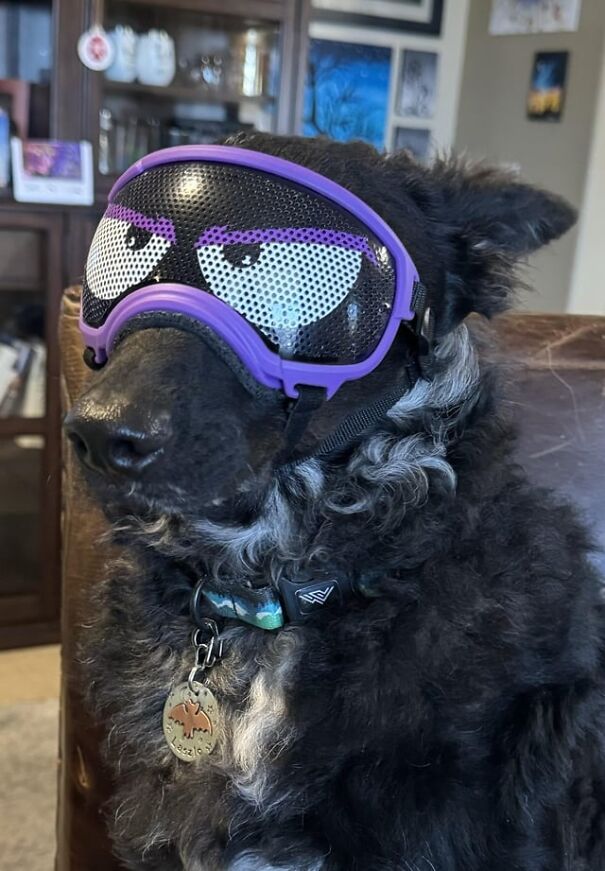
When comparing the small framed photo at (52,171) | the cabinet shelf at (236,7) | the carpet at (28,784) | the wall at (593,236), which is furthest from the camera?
the wall at (593,236)

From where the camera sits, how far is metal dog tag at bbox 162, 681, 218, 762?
0.83 meters

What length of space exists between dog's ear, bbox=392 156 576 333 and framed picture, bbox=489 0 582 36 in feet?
7.64

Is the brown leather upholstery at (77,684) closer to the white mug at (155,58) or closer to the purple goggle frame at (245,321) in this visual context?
the purple goggle frame at (245,321)

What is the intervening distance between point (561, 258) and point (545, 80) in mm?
590

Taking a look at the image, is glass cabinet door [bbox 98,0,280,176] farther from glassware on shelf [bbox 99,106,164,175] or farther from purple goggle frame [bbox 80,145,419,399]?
purple goggle frame [bbox 80,145,419,399]

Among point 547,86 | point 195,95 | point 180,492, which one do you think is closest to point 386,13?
point 547,86

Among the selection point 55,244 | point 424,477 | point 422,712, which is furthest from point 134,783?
point 55,244

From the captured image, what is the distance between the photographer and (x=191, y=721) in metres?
0.83

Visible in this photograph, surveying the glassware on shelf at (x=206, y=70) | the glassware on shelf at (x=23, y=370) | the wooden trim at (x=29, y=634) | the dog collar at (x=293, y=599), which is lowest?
the wooden trim at (x=29, y=634)

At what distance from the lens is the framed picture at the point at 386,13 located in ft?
9.37

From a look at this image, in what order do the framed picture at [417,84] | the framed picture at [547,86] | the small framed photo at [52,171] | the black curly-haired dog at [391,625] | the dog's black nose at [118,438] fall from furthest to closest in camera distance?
the framed picture at [417,84]
the framed picture at [547,86]
the small framed photo at [52,171]
the black curly-haired dog at [391,625]
the dog's black nose at [118,438]

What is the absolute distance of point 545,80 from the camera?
9.60ft

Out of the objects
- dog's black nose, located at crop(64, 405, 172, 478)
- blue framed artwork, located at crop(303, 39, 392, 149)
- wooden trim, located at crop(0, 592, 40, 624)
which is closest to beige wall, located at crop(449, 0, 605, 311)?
blue framed artwork, located at crop(303, 39, 392, 149)

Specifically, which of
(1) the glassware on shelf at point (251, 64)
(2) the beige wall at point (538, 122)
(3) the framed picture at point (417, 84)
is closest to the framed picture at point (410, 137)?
(3) the framed picture at point (417, 84)
